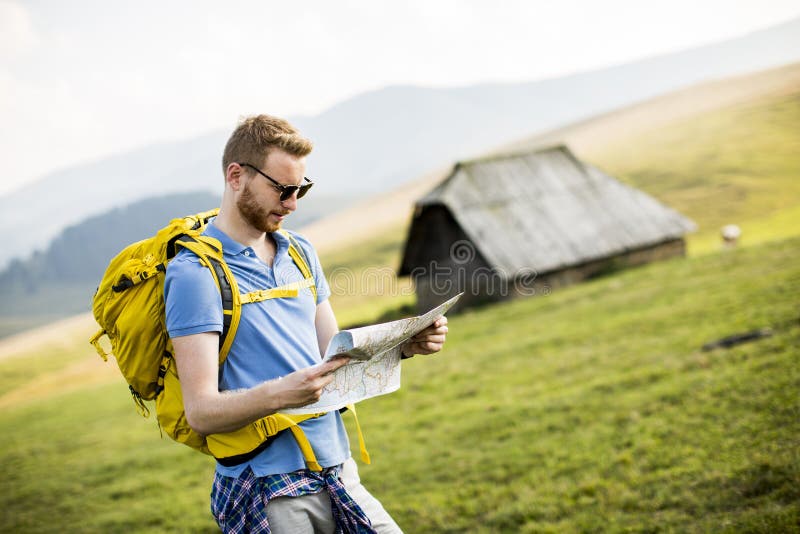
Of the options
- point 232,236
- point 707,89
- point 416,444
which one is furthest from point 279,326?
point 707,89

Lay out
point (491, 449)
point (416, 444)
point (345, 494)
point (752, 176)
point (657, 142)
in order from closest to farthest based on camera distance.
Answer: point (345, 494), point (491, 449), point (416, 444), point (752, 176), point (657, 142)

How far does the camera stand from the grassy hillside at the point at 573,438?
6.14m

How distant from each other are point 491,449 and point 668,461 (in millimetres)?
2689

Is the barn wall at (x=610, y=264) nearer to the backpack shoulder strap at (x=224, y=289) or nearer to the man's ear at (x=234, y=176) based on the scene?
the man's ear at (x=234, y=176)

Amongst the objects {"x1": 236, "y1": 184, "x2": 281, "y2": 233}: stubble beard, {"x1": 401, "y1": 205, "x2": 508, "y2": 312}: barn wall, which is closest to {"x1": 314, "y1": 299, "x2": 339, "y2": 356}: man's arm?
{"x1": 236, "y1": 184, "x2": 281, "y2": 233}: stubble beard

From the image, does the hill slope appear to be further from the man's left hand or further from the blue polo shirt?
the blue polo shirt

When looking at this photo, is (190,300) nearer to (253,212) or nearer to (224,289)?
(224,289)

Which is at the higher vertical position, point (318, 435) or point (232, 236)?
point (232, 236)

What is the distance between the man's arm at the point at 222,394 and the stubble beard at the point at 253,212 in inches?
23.2

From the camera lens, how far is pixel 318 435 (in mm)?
2934

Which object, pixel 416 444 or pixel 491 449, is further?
pixel 416 444

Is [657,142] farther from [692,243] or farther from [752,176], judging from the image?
[692,243]

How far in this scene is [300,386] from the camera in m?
2.39

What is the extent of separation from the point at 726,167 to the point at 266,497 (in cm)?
5638
